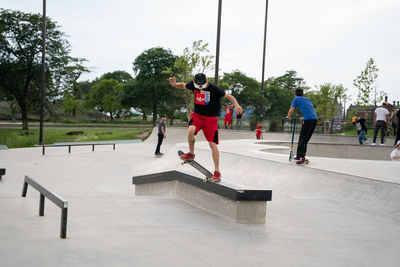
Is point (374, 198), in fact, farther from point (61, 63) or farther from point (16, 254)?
point (61, 63)

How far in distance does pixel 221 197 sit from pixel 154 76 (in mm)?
53850

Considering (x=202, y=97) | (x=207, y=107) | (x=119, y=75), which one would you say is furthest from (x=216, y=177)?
(x=119, y=75)

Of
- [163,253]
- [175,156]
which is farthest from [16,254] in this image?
[175,156]

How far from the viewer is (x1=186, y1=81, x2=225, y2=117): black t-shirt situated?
17.7ft

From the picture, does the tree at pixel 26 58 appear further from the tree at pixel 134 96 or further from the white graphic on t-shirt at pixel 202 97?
the white graphic on t-shirt at pixel 202 97

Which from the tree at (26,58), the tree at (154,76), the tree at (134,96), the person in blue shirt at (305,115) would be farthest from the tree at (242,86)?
the person in blue shirt at (305,115)

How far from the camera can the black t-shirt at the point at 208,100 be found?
5.41 meters

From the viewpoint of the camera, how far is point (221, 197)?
17.3ft

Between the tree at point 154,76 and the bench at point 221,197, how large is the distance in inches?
1948

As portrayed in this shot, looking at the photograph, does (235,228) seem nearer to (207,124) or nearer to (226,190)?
(226,190)

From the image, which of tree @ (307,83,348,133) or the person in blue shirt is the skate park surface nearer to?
the person in blue shirt

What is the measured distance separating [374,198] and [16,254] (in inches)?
220

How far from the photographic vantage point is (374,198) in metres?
6.42

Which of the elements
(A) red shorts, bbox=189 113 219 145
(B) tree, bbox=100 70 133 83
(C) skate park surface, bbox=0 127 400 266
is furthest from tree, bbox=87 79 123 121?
(A) red shorts, bbox=189 113 219 145
